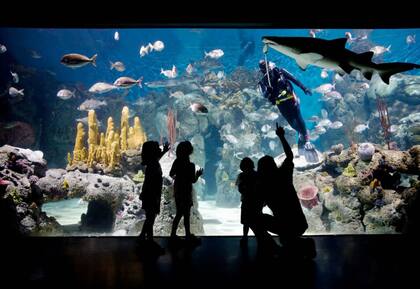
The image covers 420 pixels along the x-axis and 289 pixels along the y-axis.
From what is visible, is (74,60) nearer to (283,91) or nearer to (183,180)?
(283,91)

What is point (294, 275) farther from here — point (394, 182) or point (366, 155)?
point (366, 155)

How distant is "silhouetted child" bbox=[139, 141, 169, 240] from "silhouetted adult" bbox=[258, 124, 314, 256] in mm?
1172

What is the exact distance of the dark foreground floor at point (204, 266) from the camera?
6.91 feet

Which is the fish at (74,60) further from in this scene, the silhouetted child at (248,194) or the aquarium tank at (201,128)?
the silhouetted child at (248,194)

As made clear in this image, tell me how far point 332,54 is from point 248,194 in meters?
1.66

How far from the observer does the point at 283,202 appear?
110 inches

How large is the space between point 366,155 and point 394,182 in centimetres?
87

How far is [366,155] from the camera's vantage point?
251 inches

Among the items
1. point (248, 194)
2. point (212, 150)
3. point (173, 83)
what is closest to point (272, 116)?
point (212, 150)

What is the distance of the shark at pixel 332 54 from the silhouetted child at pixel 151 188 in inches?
65.5

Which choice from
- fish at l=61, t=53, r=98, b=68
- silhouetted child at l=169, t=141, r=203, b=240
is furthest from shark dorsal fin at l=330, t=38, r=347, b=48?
fish at l=61, t=53, r=98, b=68

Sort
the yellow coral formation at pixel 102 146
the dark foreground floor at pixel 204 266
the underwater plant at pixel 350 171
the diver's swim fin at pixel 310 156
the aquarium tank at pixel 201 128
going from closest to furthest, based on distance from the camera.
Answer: the dark foreground floor at pixel 204 266 → the aquarium tank at pixel 201 128 → the underwater plant at pixel 350 171 → the yellow coral formation at pixel 102 146 → the diver's swim fin at pixel 310 156

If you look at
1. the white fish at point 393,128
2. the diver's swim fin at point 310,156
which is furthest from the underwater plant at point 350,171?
the white fish at point 393,128
